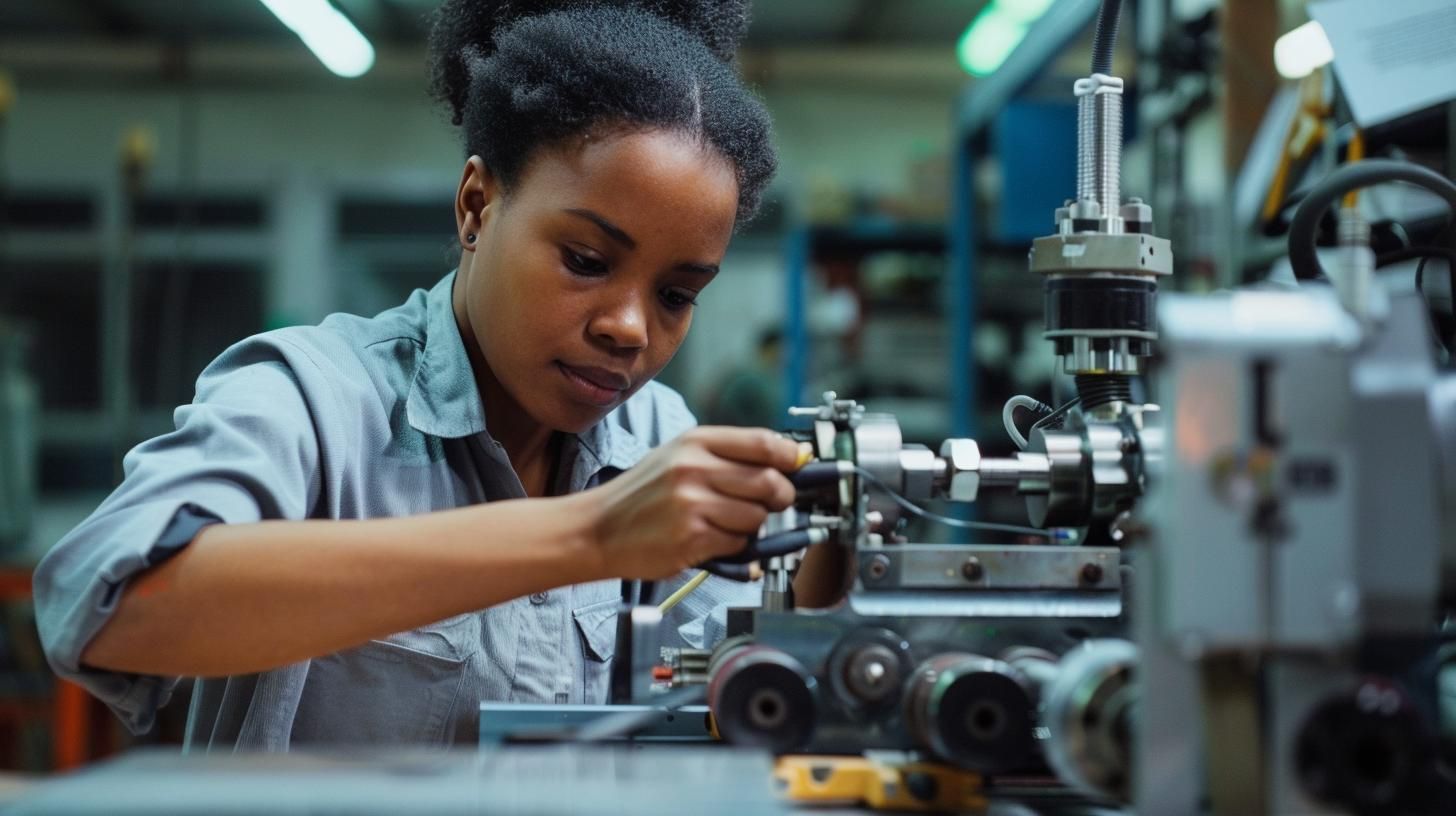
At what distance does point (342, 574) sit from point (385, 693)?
0.35 m

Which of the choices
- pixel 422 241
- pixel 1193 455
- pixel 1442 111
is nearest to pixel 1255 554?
pixel 1193 455

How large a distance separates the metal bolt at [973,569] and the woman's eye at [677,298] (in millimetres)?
434

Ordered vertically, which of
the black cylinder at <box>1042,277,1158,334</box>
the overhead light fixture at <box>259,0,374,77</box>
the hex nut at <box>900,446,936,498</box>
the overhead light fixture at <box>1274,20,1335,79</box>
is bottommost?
the hex nut at <box>900,446,936,498</box>

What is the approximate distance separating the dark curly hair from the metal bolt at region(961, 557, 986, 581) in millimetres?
507

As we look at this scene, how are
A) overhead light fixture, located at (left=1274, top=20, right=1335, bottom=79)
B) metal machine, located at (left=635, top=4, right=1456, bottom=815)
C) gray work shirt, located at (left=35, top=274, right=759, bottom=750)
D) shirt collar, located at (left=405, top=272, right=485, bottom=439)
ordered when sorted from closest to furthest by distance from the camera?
metal machine, located at (left=635, top=4, right=1456, bottom=815), gray work shirt, located at (left=35, top=274, right=759, bottom=750), shirt collar, located at (left=405, top=272, right=485, bottom=439), overhead light fixture, located at (left=1274, top=20, right=1335, bottom=79)

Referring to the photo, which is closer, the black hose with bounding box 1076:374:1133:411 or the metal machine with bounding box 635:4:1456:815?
the metal machine with bounding box 635:4:1456:815

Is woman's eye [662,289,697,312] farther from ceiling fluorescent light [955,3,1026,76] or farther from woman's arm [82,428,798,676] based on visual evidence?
ceiling fluorescent light [955,3,1026,76]

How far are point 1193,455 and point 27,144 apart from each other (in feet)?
21.6

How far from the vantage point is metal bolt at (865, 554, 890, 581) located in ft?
2.84

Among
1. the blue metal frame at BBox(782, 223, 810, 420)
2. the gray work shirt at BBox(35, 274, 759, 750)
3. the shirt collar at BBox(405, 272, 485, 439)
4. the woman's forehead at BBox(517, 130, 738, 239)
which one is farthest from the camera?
the blue metal frame at BBox(782, 223, 810, 420)

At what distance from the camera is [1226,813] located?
0.63 meters

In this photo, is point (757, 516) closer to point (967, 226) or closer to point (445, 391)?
point (445, 391)

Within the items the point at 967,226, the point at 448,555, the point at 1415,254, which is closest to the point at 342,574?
the point at 448,555

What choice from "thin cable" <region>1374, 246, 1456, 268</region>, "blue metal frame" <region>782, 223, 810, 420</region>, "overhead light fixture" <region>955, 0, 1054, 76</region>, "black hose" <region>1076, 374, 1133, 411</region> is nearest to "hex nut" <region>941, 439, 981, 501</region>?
"black hose" <region>1076, 374, 1133, 411</region>
